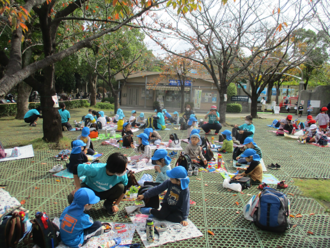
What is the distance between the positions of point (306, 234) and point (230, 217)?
1.12 meters

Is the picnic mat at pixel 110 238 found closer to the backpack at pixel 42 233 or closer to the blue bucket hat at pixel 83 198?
the backpack at pixel 42 233

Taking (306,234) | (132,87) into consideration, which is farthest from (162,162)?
(132,87)

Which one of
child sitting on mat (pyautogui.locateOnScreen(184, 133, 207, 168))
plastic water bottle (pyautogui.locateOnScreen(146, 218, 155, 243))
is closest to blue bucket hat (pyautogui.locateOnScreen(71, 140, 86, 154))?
plastic water bottle (pyautogui.locateOnScreen(146, 218, 155, 243))

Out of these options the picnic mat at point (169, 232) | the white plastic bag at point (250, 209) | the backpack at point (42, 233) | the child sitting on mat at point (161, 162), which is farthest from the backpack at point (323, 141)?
the backpack at point (42, 233)

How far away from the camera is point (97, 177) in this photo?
3.71 meters

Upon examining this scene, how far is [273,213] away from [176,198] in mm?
1478

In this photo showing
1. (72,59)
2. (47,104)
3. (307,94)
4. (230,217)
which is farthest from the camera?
(307,94)

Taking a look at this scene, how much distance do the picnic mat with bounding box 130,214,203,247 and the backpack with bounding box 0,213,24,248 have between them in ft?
5.04

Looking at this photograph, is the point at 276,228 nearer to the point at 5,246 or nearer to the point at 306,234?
the point at 306,234

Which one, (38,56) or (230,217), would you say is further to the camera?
(38,56)

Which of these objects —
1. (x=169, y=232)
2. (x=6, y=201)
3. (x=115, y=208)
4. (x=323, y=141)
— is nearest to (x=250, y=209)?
(x=169, y=232)

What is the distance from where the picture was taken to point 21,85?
1407 centimetres

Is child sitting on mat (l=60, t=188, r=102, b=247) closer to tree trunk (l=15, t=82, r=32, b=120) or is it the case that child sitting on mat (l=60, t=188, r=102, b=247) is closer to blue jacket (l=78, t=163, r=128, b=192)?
blue jacket (l=78, t=163, r=128, b=192)

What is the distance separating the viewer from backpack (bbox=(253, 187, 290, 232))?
340 centimetres
